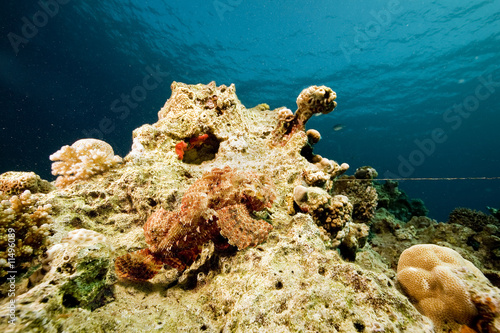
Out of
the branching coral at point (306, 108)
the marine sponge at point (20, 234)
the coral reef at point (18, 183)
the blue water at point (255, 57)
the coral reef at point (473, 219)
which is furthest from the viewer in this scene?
the blue water at point (255, 57)

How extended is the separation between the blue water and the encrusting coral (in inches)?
763

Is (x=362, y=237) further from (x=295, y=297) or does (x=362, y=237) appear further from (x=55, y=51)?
(x=55, y=51)

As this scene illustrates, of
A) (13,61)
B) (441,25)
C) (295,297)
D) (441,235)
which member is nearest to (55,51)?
(13,61)

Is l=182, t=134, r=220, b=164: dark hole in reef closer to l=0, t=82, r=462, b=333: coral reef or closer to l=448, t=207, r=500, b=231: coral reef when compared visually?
l=0, t=82, r=462, b=333: coral reef

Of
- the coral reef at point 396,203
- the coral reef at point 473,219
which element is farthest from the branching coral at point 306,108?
the coral reef at point 473,219

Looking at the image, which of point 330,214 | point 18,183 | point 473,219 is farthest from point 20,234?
point 473,219

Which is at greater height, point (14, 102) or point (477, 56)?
point (477, 56)

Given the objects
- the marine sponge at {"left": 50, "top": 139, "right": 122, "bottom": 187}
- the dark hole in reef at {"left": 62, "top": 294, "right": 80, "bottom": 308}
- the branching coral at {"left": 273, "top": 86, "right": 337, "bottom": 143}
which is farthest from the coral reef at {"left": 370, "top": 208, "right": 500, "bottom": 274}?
the marine sponge at {"left": 50, "top": 139, "right": 122, "bottom": 187}

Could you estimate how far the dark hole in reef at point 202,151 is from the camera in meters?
4.40

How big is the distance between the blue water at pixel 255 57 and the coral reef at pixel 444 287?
21293 mm

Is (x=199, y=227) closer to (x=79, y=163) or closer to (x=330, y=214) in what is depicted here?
(x=330, y=214)

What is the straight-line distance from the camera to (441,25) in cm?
2352

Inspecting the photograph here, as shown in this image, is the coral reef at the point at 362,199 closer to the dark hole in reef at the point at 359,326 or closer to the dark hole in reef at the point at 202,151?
the dark hole in reef at the point at 202,151

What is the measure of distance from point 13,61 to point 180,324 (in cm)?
4279
